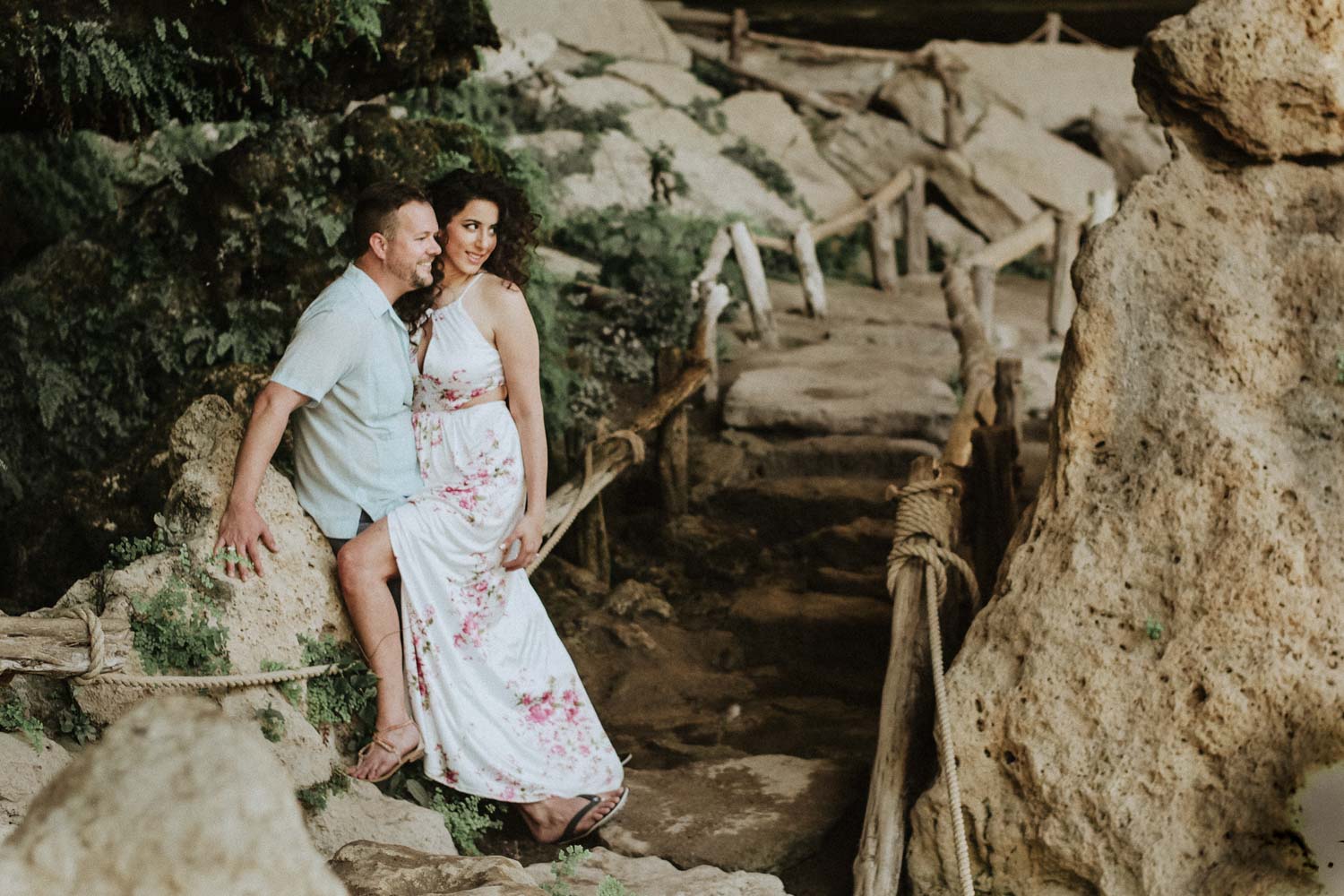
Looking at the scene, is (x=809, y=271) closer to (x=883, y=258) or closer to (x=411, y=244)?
(x=883, y=258)

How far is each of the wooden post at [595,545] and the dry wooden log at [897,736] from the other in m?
2.65

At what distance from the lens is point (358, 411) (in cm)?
410

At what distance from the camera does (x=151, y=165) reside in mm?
7242

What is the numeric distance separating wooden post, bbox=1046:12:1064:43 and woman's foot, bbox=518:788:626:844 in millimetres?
16500

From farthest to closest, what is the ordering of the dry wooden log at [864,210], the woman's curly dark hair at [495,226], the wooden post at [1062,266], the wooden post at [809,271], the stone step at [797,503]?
the wooden post at [1062,266]
the dry wooden log at [864,210]
the wooden post at [809,271]
the stone step at [797,503]
the woman's curly dark hair at [495,226]

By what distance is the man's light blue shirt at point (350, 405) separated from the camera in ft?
12.9

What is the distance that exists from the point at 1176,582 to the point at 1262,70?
5.47 feet

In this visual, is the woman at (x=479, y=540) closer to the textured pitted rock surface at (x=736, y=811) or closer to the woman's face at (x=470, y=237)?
the woman's face at (x=470, y=237)

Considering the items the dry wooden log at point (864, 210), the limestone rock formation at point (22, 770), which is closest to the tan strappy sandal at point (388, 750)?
the limestone rock formation at point (22, 770)

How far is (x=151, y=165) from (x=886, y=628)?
4938mm

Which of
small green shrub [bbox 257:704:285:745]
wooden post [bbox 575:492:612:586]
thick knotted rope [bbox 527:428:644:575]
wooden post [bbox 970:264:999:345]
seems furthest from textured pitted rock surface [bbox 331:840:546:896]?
wooden post [bbox 970:264:999:345]

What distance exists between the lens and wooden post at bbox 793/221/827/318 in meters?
11.2

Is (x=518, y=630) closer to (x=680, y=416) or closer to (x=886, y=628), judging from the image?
(x=886, y=628)

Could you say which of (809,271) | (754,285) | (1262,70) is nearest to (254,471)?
(1262,70)
